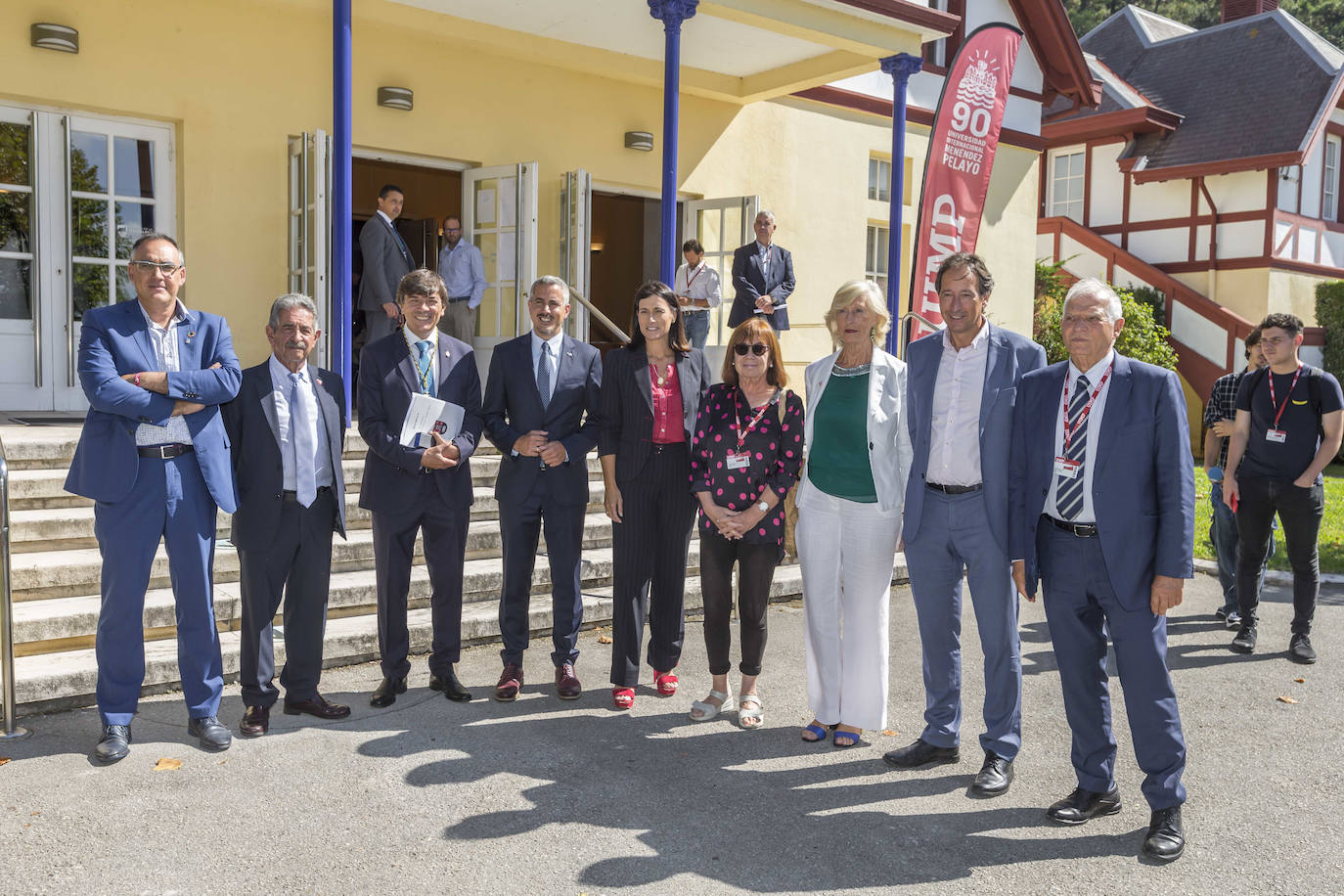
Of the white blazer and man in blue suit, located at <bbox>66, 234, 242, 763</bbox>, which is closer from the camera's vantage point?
man in blue suit, located at <bbox>66, 234, 242, 763</bbox>

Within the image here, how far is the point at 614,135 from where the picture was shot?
11266 millimetres

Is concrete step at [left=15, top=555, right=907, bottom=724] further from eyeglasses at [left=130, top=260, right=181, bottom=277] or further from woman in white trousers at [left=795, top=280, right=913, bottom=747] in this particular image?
eyeglasses at [left=130, top=260, right=181, bottom=277]

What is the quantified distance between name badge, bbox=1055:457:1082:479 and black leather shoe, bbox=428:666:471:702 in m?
2.83

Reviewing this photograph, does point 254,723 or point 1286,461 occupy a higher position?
point 1286,461

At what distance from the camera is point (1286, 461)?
6.21 m

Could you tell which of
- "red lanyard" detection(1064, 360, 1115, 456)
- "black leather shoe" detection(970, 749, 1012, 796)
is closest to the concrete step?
"black leather shoe" detection(970, 749, 1012, 796)

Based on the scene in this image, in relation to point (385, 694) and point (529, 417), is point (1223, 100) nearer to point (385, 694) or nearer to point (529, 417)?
point (529, 417)

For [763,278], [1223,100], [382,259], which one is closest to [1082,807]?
[382,259]

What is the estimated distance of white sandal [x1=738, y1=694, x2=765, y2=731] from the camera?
4797mm

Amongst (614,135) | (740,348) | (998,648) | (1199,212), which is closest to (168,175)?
(614,135)

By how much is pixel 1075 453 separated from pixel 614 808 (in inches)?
81.8

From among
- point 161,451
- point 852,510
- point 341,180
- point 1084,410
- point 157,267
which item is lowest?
point 852,510

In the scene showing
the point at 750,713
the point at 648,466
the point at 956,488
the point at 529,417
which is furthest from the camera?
the point at 529,417

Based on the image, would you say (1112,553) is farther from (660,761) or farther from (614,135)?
(614,135)
